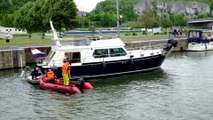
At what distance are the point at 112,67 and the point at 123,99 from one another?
8306 mm

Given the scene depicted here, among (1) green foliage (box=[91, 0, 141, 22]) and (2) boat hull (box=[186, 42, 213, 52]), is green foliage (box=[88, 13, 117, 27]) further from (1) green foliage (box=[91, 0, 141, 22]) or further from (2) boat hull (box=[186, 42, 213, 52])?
(2) boat hull (box=[186, 42, 213, 52])

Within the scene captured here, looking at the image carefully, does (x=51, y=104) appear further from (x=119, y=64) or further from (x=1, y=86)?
(x=119, y=64)

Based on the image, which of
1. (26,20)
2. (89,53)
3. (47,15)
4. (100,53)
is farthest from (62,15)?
(89,53)

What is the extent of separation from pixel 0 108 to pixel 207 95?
13.9 m

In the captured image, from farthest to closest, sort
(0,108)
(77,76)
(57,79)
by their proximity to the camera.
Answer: (77,76)
(57,79)
(0,108)

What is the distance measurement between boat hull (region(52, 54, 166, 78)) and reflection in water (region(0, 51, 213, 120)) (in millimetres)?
626

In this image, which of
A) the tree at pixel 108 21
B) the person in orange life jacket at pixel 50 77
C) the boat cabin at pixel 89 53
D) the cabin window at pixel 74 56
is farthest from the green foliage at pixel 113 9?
the person in orange life jacket at pixel 50 77

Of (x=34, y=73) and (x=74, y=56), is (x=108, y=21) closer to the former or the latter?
(x=74, y=56)

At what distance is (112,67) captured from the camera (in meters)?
33.2

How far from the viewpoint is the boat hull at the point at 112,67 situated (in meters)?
32.3

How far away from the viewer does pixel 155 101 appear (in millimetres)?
24141

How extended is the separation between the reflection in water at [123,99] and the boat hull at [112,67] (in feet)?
2.05

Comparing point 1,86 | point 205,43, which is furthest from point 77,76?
point 205,43

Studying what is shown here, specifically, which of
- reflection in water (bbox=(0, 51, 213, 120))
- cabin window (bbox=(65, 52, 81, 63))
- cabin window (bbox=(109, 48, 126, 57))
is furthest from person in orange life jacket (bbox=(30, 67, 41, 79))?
cabin window (bbox=(109, 48, 126, 57))
